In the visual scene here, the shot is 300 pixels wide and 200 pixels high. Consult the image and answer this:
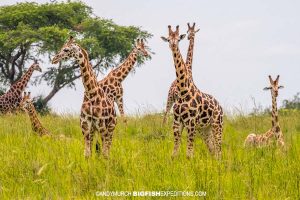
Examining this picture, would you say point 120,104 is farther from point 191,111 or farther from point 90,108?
point 90,108

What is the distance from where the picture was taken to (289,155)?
873 centimetres

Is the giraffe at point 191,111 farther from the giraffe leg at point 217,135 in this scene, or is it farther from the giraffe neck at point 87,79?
the giraffe neck at point 87,79

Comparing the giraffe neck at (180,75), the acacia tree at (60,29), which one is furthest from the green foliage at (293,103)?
the giraffe neck at (180,75)

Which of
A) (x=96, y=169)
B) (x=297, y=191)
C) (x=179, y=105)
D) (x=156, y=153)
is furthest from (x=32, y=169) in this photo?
(x=297, y=191)

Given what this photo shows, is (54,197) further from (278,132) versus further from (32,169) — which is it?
(278,132)

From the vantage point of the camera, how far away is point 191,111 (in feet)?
29.2

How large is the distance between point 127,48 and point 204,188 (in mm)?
28030

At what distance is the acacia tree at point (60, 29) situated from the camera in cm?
3284

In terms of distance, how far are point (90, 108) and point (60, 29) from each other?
2583 centimetres

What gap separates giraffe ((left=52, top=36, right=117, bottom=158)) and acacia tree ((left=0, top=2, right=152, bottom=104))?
2317 cm

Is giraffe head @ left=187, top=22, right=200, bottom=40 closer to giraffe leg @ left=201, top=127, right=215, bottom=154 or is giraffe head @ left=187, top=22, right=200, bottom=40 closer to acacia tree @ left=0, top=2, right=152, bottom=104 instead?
giraffe leg @ left=201, top=127, right=215, bottom=154

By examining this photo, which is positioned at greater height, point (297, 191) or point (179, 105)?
point (179, 105)

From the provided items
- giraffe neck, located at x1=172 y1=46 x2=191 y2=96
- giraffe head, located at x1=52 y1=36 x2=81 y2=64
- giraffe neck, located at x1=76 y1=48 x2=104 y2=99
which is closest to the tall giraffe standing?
giraffe neck, located at x1=172 y1=46 x2=191 y2=96

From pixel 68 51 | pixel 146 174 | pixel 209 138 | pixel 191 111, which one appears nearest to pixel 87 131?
pixel 68 51
